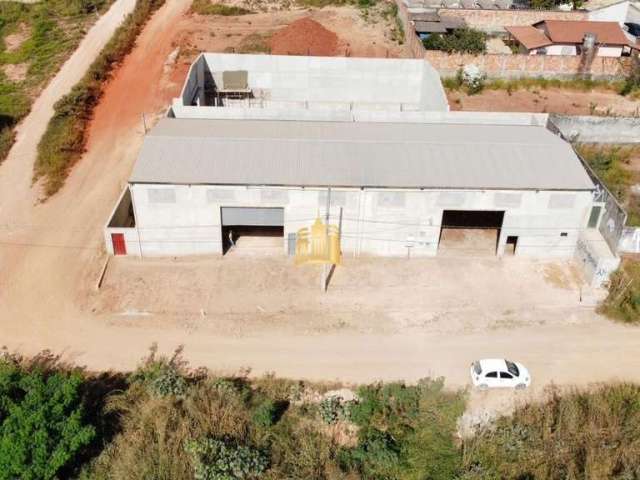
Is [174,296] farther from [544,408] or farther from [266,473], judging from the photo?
[544,408]

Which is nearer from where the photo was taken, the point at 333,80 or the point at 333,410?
the point at 333,410

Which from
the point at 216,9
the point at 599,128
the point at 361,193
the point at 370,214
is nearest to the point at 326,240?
the point at 370,214

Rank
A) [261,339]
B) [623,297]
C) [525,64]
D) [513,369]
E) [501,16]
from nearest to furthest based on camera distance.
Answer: [513,369] → [261,339] → [623,297] → [525,64] → [501,16]

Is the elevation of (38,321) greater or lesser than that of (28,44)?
lesser

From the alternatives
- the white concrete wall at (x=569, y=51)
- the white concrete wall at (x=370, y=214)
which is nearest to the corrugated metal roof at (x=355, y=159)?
the white concrete wall at (x=370, y=214)

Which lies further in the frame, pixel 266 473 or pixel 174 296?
pixel 174 296

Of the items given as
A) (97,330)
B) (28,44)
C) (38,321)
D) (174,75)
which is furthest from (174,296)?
(28,44)

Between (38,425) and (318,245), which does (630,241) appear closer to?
(318,245)
